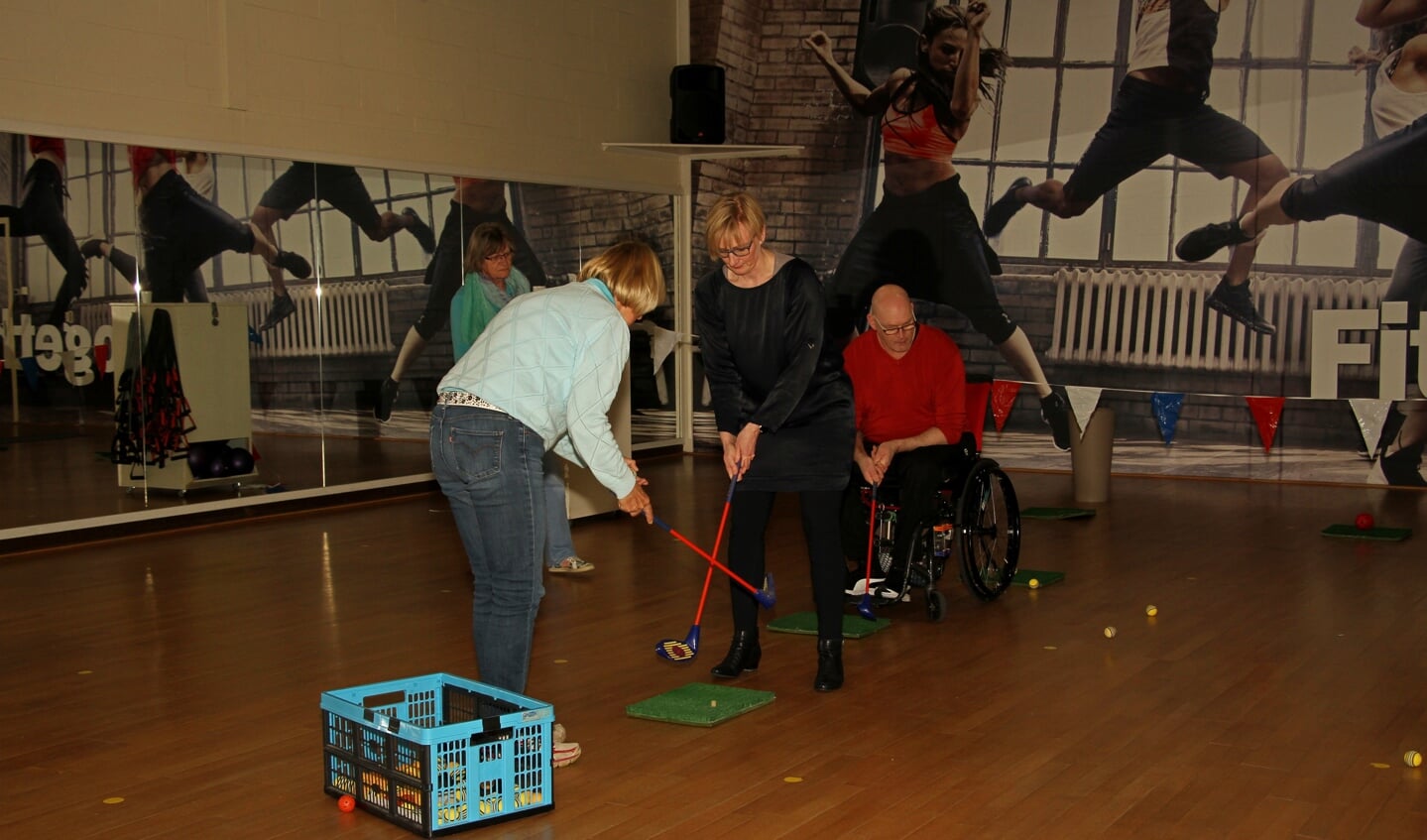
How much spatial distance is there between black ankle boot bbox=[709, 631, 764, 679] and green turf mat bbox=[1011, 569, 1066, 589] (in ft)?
5.36

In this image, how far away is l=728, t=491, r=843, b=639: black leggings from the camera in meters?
4.14

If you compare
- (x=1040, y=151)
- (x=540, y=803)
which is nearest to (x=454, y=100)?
(x=1040, y=151)

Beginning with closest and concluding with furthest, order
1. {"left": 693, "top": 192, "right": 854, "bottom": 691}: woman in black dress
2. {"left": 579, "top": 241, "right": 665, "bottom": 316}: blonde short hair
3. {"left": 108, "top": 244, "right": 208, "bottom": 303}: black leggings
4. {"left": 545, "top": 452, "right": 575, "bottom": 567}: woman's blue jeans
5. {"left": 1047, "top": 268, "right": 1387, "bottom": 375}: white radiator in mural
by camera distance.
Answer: {"left": 579, "top": 241, "right": 665, "bottom": 316}: blonde short hair
{"left": 693, "top": 192, "right": 854, "bottom": 691}: woman in black dress
{"left": 545, "top": 452, "right": 575, "bottom": 567}: woman's blue jeans
{"left": 108, "top": 244, "right": 208, "bottom": 303}: black leggings
{"left": 1047, "top": 268, "right": 1387, "bottom": 375}: white radiator in mural

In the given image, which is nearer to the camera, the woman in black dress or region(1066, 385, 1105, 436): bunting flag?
the woman in black dress

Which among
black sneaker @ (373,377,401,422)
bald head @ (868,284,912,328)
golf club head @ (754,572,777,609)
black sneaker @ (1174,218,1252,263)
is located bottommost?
golf club head @ (754,572,777,609)

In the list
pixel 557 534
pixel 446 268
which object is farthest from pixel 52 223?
pixel 557 534

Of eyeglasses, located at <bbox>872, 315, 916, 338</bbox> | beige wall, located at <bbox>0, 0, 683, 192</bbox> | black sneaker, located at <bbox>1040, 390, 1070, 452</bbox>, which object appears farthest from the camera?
black sneaker, located at <bbox>1040, 390, 1070, 452</bbox>

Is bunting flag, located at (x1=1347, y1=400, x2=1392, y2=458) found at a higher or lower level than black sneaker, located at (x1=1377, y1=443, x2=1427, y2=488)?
higher

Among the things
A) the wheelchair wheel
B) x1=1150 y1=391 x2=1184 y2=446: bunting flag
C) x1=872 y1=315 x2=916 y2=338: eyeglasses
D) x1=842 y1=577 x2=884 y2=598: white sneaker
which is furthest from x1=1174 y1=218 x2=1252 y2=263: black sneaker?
x1=842 y1=577 x2=884 y2=598: white sneaker

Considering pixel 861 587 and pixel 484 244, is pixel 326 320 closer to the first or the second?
pixel 484 244

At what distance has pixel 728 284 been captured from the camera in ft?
13.4

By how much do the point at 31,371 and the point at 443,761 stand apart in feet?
15.1

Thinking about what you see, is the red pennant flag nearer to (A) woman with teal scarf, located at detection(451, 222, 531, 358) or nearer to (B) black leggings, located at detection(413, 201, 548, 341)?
(A) woman with teal scarf, located at detection(451, 222, 531, 358)

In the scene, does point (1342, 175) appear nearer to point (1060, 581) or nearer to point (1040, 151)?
point (1040, 151)
